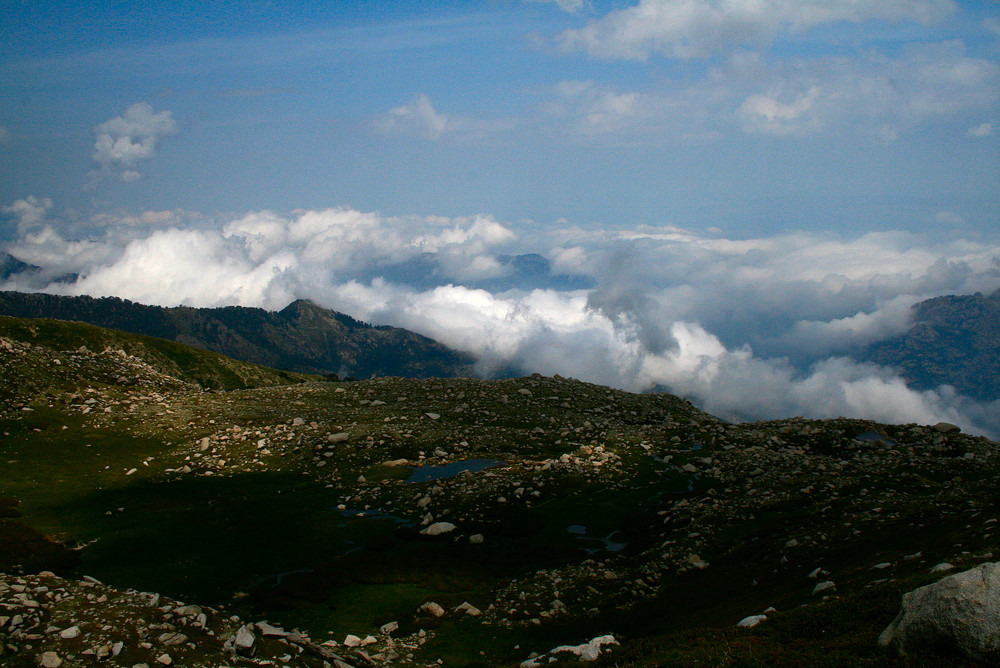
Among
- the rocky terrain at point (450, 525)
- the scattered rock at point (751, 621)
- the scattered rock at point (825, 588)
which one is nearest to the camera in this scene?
the rocky terrain at point (450, 525)

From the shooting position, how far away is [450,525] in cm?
4012

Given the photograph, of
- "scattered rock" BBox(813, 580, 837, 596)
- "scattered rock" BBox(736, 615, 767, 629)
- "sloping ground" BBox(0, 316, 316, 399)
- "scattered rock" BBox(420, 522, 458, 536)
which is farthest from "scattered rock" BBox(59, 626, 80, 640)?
"sloping ground" BBox(0, 316, 316, 399)

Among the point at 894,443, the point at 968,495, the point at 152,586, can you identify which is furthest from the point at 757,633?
the point at 894,443

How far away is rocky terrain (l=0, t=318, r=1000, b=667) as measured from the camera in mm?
20109

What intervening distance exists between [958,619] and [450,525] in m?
31.0

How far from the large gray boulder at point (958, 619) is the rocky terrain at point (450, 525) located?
393mm

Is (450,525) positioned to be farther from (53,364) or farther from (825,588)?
(53,364)

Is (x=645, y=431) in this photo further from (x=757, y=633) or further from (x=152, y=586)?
(x=152, y=586)

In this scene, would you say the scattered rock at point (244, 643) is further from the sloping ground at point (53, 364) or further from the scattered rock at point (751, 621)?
the sloping ground at point (53, 364)

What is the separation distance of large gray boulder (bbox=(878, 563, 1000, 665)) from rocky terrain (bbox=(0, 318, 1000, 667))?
393 mm

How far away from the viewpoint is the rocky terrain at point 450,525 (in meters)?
20.1

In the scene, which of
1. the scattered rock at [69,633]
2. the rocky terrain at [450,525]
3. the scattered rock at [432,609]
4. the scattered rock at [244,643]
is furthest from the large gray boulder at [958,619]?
the scattered rock at [69,633]

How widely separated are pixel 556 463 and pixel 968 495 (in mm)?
29569

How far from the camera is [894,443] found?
180 feet
